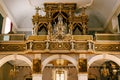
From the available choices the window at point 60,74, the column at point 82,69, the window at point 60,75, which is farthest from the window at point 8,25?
the column at point 82,69

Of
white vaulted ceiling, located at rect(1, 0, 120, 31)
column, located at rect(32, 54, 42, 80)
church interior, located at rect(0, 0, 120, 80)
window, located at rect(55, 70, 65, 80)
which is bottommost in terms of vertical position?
window, located at rect(55, 70, 65, 80)

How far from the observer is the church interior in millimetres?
14453

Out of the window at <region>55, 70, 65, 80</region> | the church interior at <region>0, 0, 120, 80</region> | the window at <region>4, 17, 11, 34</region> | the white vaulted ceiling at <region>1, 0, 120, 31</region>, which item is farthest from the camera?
the window at <region>55, 70, 65, 80</region>

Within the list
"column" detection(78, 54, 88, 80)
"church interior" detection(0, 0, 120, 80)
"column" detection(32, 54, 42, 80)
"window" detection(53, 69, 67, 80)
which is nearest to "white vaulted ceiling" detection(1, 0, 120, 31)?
"church interior" detection(0, 0, 120, 80)

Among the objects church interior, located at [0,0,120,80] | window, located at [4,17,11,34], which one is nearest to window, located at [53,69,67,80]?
church interior, located at [0,0,120,80]

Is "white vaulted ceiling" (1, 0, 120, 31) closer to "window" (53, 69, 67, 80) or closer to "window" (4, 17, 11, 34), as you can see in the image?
"window" (4, 17, 11, 34)

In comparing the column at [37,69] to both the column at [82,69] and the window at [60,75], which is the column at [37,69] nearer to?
the column at [82,69]

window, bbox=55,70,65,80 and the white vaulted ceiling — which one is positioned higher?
the white vaulted ceiling

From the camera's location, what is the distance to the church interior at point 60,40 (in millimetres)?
14453

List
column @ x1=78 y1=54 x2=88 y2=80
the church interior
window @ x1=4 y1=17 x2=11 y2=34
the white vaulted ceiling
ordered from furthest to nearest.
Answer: window @ x1=4 y1=17 x2=11 y2=34, the white vaulted ceiling, the church interior, column @ x1=78 y1=54 x2=88 y2=80

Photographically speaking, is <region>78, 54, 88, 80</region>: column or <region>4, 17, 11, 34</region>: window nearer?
<region>78, 54, 88, 80</region>: column

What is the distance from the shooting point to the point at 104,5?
57.6 ft

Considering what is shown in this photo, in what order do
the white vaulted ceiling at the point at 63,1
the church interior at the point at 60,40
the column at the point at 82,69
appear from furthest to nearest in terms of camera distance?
the white vaulted ceiling at the point at 63,1 < the church interior at the point at 60,40 < the column at the point at 82,69

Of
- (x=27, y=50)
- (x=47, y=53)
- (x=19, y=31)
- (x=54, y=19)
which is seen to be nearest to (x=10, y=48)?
(x=27, y=50)
